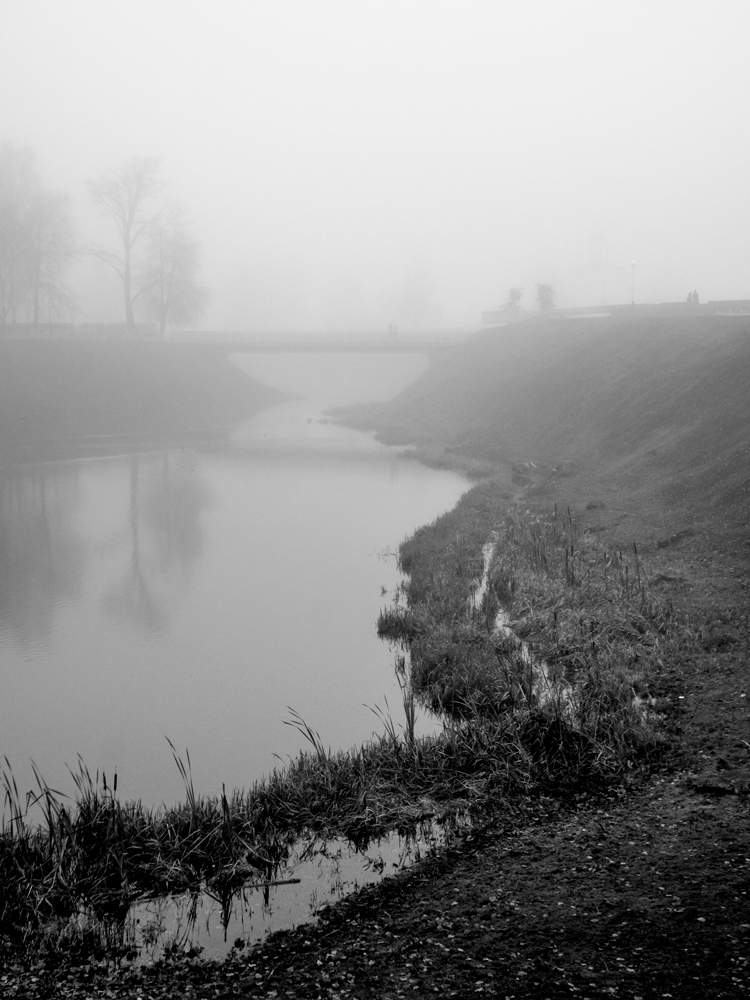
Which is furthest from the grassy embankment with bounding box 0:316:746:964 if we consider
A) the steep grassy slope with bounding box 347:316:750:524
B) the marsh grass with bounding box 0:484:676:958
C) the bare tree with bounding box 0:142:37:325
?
the bare tree with bounding box 0:142:37:325

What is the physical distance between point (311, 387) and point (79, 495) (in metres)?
99.0

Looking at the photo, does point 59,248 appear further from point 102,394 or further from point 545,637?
point 545,637

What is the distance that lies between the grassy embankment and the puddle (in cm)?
21

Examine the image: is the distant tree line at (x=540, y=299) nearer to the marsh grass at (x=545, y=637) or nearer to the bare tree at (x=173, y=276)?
the bare tree at (x=173, y=276)

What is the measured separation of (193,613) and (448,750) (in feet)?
27.0

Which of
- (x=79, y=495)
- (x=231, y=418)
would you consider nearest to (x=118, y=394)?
(x=231, y=418)

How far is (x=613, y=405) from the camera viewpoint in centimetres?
3750

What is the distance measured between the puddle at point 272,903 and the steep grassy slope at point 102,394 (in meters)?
39.2

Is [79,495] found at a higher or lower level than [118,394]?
lower

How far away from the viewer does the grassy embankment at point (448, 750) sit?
7.42 m

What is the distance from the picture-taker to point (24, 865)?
287 inches

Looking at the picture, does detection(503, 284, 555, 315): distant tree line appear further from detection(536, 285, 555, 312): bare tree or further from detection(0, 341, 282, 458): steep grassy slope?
detection(0, 341, 282, 458): steep grassy slope

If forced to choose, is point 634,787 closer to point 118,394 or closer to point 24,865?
point 24,865

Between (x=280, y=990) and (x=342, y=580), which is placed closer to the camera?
(x=280, y=990)
